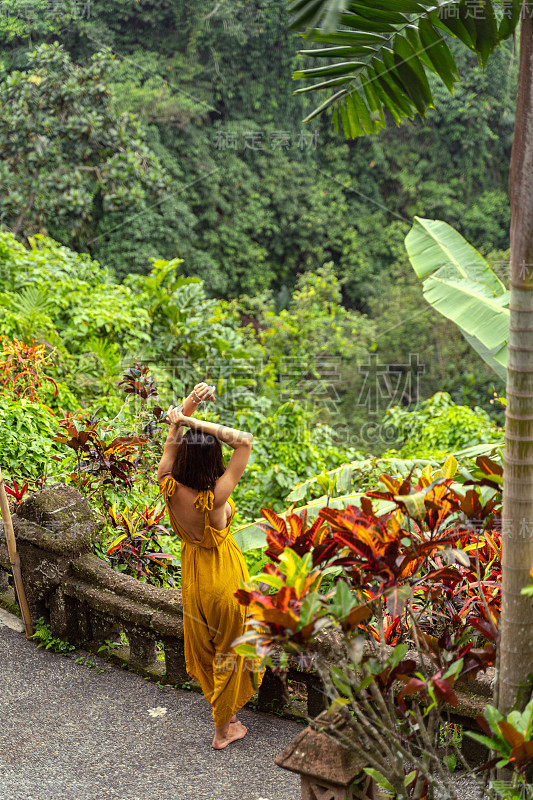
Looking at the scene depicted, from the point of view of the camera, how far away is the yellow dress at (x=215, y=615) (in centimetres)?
277

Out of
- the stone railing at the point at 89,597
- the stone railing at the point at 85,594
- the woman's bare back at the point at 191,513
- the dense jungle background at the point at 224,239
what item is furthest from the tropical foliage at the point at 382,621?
the dense jungle background at the point at 224,239

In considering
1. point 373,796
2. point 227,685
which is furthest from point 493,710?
point 227,685

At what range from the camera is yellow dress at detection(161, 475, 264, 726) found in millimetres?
2773

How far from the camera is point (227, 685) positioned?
110 inches

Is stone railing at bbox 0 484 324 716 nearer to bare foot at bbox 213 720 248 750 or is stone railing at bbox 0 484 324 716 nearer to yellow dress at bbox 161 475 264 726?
yellow dress at bbox 161 475 264 726

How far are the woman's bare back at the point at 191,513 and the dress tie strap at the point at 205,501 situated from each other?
0.03 m

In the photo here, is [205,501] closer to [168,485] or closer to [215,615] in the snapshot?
[168,485]

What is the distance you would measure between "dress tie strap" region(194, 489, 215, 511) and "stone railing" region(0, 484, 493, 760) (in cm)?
62

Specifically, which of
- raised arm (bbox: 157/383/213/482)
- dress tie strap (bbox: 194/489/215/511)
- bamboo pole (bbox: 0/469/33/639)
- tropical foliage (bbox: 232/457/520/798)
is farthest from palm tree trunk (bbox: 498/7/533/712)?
bamboo pole (bbox: 0/469/33/639)

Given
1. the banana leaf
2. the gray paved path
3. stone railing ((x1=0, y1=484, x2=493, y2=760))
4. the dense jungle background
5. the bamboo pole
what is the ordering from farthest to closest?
1. the dense jungle background
2. the banana leaf
3. the bamboo pole
4. stone railing ((x1=0, y1=484, x2=493, y2=760))
5. the gray paved path

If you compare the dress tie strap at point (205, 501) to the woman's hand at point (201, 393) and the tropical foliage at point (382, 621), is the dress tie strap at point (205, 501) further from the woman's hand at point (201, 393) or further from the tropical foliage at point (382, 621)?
the tropical foliage at point (382, 621)

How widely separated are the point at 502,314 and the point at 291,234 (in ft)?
51.1

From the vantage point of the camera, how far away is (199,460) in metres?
2.71

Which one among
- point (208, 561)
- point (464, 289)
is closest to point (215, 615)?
point (208, 561)
